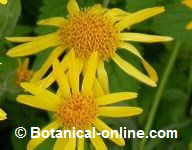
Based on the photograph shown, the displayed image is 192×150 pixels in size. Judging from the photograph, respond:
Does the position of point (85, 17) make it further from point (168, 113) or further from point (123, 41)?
point (168, 113)

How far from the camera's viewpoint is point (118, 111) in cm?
111

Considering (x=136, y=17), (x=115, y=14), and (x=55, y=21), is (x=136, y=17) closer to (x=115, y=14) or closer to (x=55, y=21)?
(x=115, y=14)

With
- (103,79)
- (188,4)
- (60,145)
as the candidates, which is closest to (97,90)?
(103,79)

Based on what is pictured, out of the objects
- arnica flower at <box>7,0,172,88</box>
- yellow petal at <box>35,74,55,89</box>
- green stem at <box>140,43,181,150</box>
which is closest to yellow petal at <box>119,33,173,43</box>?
arnica flower at <box>7,0,172,88</box>

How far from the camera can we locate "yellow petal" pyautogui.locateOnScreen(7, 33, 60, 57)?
117 cm

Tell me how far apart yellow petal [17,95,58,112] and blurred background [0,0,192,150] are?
6cm

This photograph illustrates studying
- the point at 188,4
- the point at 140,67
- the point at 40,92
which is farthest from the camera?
the point at 140,67

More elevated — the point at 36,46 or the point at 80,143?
the point at 36,46

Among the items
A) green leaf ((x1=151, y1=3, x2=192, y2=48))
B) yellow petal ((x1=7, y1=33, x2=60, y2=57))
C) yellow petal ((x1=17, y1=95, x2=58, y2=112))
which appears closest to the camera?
yellow petal ((x1=17, y1=95, x2=58, y2=112))

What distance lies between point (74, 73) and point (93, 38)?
0.34 feet

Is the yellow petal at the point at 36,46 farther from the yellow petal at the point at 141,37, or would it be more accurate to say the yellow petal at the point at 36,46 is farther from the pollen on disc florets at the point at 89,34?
the yellow petal at the point at 141,37

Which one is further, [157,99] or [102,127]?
[157,99]

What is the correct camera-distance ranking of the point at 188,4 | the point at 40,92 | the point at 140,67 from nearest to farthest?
the point at 40,92 → the point at 188,4 → the point at 140,67

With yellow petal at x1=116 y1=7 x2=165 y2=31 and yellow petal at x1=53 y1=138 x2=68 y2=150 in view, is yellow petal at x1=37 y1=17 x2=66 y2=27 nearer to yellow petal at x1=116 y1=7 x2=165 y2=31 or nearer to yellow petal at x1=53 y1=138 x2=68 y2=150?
yellow petal at x1=116 y1=7 x2=165 y2=31
